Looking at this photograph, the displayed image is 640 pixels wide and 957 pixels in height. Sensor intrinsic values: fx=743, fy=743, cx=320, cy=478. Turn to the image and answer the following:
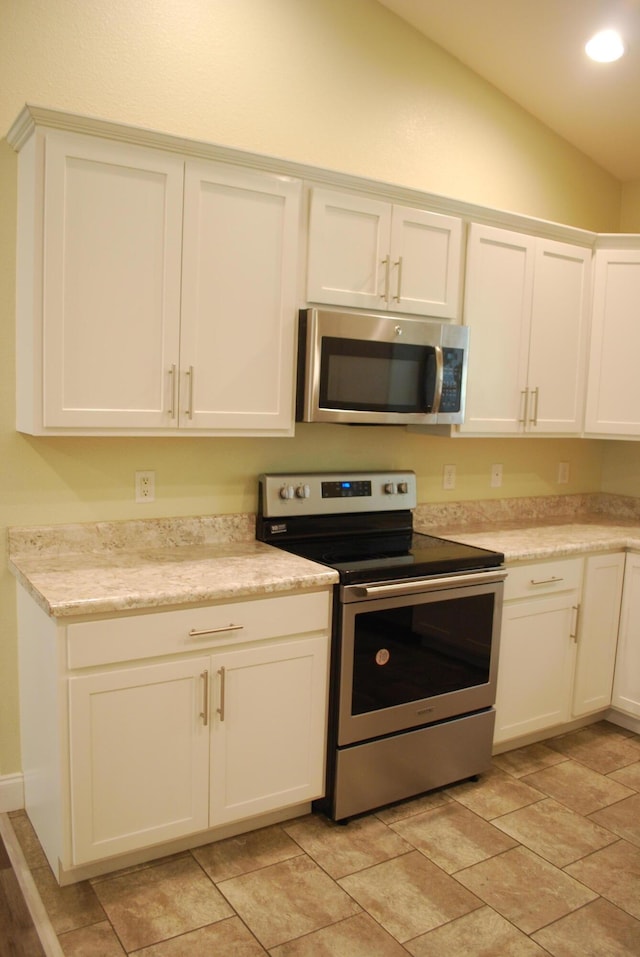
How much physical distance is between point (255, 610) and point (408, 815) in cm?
98

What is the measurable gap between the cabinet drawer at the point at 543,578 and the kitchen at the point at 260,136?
0.62 meters

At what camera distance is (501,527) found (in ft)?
11.4

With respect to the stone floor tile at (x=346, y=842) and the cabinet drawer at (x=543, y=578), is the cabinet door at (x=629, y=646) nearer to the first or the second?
the cabinet drawer at (x=543, y=578)

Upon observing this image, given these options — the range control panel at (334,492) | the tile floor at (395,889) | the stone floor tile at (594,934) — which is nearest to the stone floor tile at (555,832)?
the tile floor at (395,889)

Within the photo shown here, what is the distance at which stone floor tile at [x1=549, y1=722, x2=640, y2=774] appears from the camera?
3080 mm

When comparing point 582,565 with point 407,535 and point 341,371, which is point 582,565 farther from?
point 341,371

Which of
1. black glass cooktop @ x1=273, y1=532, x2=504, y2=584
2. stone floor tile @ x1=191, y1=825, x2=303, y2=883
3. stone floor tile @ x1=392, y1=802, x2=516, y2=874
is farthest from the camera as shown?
black glass cooktop @ x1=273, y1=532, x2=504, y2=584

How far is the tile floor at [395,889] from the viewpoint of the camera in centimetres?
197

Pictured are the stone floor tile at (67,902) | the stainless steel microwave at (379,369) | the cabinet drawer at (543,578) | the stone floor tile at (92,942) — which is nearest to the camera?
the stone floor tile at (92,942)

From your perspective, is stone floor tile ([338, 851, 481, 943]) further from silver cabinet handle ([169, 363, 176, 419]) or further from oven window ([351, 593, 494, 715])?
silver cabinet handle ([169, 363, 176, 419])

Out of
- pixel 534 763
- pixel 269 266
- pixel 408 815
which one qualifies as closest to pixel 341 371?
pixel 269 266

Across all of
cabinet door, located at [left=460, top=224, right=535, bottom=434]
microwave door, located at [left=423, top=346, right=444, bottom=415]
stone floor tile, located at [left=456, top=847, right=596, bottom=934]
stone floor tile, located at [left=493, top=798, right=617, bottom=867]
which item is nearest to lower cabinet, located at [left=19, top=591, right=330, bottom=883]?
stone floor tile, located at [left=456, top=847, right=596, bottom=934]

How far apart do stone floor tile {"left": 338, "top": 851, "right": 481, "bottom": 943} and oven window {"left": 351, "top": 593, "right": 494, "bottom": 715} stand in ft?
1.58

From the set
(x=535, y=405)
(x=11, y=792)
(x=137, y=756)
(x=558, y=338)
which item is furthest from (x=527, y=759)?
(x=11, y=792)
